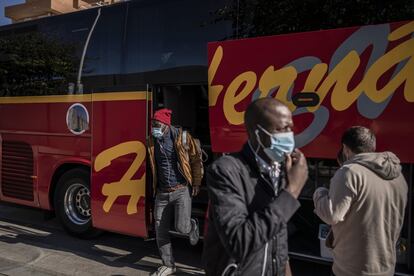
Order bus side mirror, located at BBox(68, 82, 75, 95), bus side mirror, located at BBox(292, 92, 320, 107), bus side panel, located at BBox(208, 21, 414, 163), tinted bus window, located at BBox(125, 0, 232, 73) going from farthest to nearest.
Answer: bus side mirror, located at BBox(68, 82, 75, 95) → tinted bus window, located at BBox(125, 0, 232, 73) → bus side mirror, located at BBox(292, 92, 320, 107) → bus side panel, located at BBox(208, 21, 414, 163)

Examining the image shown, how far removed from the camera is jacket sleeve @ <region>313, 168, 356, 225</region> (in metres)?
2.57

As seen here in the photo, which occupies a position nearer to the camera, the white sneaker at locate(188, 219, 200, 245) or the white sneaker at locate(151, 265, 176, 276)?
the white sneaker at locate(151, 265, 176, 276)

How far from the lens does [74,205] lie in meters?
6.97

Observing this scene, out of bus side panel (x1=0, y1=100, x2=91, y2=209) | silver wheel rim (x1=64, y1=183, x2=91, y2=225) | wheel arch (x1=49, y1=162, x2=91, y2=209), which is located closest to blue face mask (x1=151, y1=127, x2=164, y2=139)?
bus side panel (x1=0, y1=100, x2=91, y2=209)

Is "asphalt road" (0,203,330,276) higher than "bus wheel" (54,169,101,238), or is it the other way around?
Result: "bus wheel" (54,169,101,238)

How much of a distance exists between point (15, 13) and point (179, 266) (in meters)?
5.51

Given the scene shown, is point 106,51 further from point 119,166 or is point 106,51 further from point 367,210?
point 367,210

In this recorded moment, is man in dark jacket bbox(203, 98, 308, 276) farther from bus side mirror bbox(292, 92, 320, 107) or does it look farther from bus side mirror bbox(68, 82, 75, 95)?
bus side mirror bbox(68, 82, 75, 95)

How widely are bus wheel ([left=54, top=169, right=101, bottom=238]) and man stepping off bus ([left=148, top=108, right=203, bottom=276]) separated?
186 cm

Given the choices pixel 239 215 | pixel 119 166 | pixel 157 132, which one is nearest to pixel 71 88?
pixel 119 166

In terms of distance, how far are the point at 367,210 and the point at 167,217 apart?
3.03 m

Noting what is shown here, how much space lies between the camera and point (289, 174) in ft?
6.38

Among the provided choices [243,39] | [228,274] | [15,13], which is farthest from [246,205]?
[15,13]

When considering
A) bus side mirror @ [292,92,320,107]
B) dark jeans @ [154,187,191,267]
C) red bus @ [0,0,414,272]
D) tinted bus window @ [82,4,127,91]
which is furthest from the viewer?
tinted bus window @ [82,4,127,91]
